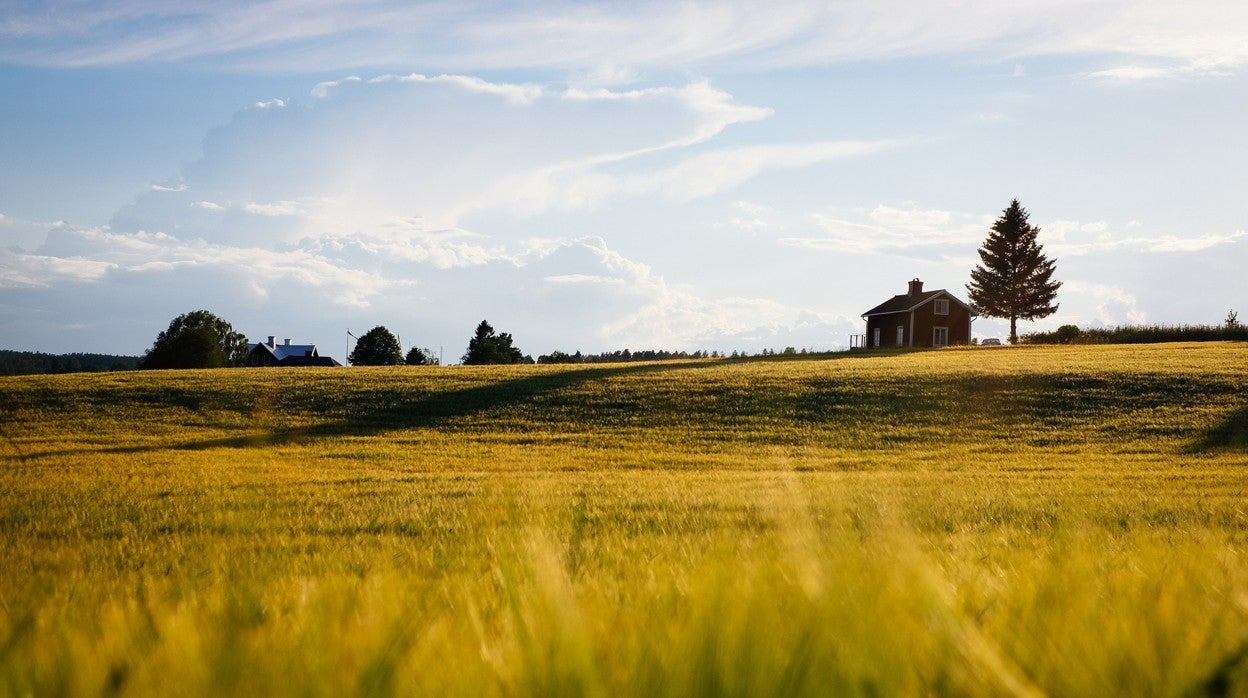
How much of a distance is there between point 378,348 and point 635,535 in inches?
3310

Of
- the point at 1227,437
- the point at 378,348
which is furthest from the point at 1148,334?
the point at 378,348

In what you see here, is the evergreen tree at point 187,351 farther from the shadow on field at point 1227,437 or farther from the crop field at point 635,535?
the shadow on field at point 1227,437

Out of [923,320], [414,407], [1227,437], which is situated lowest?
Result: [1227,437]

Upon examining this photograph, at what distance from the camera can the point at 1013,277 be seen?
265ft

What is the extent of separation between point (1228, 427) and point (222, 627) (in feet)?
106

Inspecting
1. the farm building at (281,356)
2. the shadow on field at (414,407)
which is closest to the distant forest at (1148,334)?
the shadow on field at (414,407)

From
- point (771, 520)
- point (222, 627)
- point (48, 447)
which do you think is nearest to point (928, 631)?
point (222, 627)

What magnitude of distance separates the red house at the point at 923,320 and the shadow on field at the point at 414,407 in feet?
126

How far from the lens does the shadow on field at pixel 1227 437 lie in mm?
24266

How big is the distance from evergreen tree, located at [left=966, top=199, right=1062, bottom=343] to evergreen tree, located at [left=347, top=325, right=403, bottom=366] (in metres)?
58.4

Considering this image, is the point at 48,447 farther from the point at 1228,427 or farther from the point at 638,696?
the point at 1228,427

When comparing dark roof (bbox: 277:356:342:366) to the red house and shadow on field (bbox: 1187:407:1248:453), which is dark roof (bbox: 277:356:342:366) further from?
shadow on field (bbox: 1187:407:1248:453)

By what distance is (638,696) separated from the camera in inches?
38.1

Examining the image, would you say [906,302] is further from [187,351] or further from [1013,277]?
[187,351]
